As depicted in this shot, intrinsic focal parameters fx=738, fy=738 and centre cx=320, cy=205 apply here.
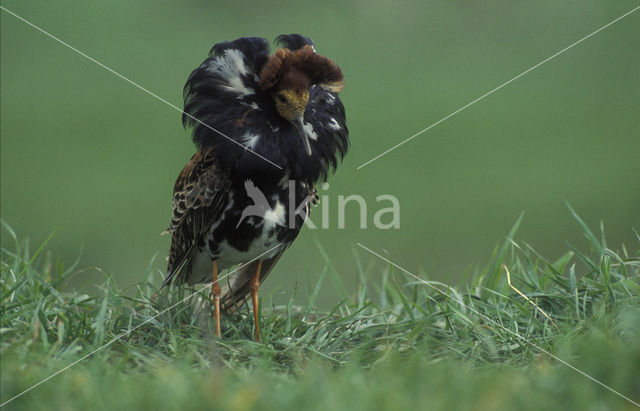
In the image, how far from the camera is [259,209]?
4.09m

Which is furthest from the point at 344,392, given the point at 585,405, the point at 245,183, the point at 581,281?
the point at 581,281

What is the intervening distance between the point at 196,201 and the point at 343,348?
1.17 m

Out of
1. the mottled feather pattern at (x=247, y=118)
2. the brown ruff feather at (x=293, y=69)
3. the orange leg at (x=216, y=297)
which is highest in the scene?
the brown ruff feather at (x=293, y=69)

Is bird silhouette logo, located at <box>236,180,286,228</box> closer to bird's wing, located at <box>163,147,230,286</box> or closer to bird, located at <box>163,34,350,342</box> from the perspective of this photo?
bird, located at <box>163,34,350,342</box>

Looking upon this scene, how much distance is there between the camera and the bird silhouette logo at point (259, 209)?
4051 mm

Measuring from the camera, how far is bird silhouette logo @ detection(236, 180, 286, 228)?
13.3 ft

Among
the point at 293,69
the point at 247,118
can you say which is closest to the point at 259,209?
the point at 247,118

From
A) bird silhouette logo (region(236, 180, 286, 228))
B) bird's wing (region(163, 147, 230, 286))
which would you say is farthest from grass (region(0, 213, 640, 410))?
bird silhouette logo (region(236, 180, 286, 228))

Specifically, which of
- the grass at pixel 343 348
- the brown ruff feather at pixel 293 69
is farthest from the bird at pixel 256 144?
the grass at pixel 343 348

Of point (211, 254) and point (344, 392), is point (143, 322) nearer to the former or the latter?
point (211, 254)

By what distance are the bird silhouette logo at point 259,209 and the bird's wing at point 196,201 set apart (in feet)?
0.43

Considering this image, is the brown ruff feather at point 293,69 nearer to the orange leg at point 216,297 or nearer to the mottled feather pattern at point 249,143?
the mottled feather pattern at point 249,143

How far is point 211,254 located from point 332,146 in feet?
3.16

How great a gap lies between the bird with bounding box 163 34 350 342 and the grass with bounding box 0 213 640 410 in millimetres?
426
